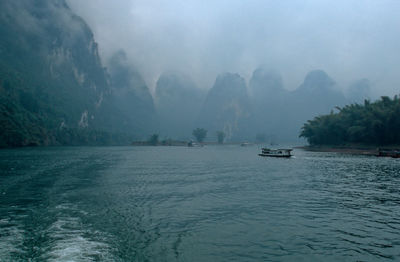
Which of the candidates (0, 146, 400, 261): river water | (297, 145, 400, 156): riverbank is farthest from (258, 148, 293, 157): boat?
(0, 146, 400, 261): river water

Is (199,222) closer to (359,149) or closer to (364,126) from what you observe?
(364,126)

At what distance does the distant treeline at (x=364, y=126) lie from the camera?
3117 inches

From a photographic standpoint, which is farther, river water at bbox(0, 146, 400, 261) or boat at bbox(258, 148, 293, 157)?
boat at bbox(258, 148, 293, 157)

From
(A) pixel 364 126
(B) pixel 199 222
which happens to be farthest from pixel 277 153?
(B) pixel 199 222

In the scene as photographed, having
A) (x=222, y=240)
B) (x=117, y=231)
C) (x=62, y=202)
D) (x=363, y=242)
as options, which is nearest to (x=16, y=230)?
(x=117, y=231)

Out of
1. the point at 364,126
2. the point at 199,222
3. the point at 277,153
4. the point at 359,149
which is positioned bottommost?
the point at 199,222

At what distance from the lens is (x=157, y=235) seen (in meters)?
13.9

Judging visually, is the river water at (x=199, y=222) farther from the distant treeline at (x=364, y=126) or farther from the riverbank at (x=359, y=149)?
the distant treeline at (x=364, y=126)

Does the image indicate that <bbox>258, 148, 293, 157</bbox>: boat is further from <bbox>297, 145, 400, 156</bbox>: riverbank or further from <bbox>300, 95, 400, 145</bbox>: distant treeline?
<bbox>300, 95, 400, 145</bbox>: distant treeline

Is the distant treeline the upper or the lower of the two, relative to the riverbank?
upper

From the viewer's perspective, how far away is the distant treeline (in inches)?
3117

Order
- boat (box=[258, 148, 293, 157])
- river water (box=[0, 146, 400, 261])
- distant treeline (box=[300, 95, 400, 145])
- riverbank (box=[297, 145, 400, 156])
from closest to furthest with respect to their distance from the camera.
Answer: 1. river water (box=[0, 146, 400, 261])
2. boat (box=[258, 148, 293, 157])
3. riverbank (box=[297, 145, 400, 156])
4. distant treeline (box=[300, 95, 400, 145])

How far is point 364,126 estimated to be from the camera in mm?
86562

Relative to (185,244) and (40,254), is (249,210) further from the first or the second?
(40,254)
